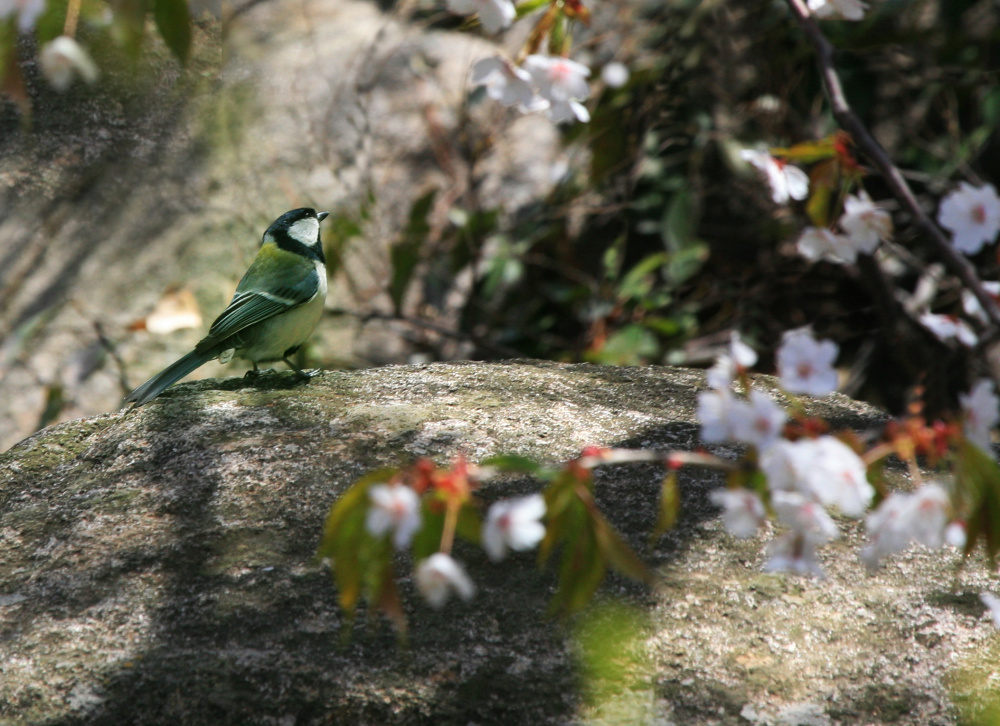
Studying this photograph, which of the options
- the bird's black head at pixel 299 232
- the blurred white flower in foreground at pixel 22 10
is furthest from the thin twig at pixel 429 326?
the blurred white flower in foreground at pixel 22 10

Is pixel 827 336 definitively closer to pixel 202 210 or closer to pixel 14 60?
pixel 202 210

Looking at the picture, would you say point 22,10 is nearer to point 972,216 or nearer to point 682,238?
point 972,216

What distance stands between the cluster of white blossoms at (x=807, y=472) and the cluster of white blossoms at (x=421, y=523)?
8.4 inches

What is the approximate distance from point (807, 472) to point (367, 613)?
2.72 ft

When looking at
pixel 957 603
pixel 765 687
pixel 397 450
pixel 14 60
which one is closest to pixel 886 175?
pixel 957 603

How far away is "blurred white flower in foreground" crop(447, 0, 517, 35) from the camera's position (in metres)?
1.57

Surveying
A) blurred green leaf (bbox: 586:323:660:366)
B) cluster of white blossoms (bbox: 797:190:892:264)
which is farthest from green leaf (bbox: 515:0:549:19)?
blurred green leaf (bbox: 586:323:660:366)

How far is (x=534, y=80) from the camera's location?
64.6 inches

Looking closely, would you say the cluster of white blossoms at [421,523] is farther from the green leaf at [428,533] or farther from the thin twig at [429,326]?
the thin twig at [429,326]

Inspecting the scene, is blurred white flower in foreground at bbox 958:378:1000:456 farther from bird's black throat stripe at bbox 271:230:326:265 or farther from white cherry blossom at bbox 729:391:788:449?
bird's black throat stripe at bbox 271:230:326:265

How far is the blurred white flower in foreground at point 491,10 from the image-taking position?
5.15 ft

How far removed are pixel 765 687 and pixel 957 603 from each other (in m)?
0.43

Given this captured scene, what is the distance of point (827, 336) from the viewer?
13.4ft

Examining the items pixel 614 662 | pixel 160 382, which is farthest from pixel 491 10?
pixel 160 382
